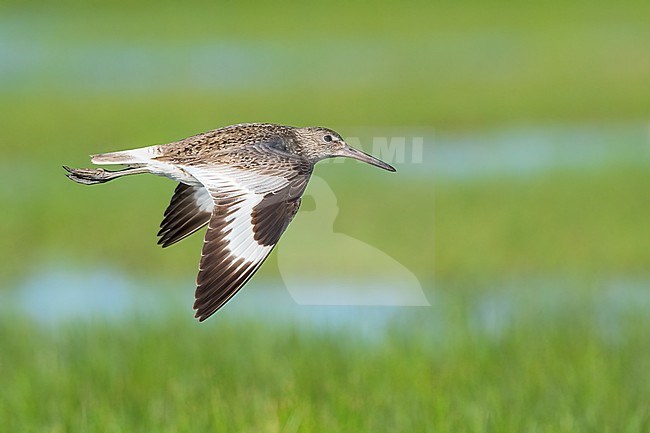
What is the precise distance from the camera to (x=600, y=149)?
16031mm

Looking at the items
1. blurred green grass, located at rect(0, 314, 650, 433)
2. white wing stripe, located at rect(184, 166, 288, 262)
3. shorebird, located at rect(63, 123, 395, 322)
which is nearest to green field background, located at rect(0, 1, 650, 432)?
blurred green grass, located at rect(0, 314, 650, 433)

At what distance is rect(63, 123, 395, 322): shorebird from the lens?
3307 millimetres

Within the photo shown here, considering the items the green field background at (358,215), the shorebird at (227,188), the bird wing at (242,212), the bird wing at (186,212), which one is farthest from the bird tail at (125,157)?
the green field background at (358,215)

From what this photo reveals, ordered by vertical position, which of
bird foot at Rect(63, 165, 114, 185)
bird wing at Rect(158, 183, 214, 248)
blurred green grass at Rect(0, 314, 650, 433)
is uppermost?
bird foot at Rect(63, 165, 114, 185)

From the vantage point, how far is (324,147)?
4.18 m

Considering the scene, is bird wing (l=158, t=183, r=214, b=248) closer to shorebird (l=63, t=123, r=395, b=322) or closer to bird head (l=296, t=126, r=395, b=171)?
shorebird (l=63, t=123, r=395, b=322)

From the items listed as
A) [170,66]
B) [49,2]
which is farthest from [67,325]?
[49,2]

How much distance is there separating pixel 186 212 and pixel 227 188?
1.44 feet

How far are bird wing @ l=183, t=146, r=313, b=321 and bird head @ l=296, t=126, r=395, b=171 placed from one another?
24cm

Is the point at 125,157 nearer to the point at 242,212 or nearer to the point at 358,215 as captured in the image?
the point at 242,212

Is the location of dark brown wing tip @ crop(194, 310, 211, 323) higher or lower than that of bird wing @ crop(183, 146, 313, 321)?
lower
